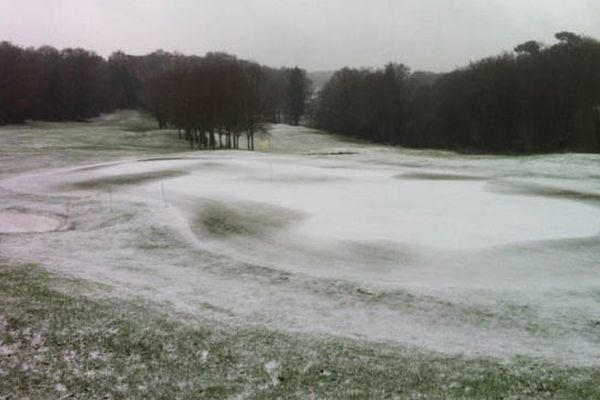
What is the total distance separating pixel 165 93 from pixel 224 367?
2642 inches

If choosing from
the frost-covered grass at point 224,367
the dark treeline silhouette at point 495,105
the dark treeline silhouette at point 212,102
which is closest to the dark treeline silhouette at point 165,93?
the dark treeline silhouette at point 212,102

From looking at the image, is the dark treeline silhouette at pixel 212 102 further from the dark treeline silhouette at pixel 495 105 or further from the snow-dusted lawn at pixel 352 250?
the dark treeline silhouette at pixel 495 105

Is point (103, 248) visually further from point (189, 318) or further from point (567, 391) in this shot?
point (567, 391)

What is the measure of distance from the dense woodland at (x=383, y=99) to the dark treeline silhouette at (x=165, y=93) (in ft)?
0.59

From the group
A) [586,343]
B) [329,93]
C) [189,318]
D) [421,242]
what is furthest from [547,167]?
[329,93]

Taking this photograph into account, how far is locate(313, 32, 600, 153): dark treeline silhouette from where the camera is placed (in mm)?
74250

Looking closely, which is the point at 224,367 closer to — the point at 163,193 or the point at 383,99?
the point at 163,193

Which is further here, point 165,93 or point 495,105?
point 495,105

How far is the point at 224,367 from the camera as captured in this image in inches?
367

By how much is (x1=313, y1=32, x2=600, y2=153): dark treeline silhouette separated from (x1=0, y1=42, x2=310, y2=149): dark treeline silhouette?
60.5 feet

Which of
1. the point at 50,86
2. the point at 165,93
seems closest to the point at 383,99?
the point at 165,93

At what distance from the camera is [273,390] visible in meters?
8.59

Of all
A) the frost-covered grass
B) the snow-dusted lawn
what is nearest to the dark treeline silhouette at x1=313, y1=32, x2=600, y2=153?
the snow-dusted lawn

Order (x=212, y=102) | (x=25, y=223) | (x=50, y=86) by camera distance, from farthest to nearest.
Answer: (x=50, y=86)
(x=212, y=102)
(x=25, y=223)
